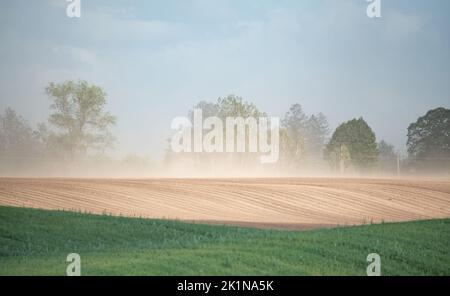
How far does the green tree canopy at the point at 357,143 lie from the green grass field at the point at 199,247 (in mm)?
53401

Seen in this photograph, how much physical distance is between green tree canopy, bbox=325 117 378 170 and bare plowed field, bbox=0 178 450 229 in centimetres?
3277

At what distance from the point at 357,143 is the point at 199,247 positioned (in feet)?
211

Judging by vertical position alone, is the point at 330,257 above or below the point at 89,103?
below

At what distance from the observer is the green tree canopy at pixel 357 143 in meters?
76.8

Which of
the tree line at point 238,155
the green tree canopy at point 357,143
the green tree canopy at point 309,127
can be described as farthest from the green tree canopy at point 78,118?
the green tree canopy at point 309,127

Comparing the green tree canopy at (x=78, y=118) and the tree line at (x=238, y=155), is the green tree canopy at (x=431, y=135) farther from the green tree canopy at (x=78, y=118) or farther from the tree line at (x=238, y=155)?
the green tree canopy at (x=78, y=118)

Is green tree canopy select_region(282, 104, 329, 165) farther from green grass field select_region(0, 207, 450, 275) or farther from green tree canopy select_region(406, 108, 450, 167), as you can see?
green grass field select_region(0, 207, 450, 275)

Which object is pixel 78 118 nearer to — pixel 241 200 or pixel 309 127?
pixel 241 200

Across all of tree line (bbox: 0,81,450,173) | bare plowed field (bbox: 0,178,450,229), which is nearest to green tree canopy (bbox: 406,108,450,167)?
tree line (bbox: 0,81,450,173)

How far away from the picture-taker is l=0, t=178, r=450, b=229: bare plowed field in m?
28.9
